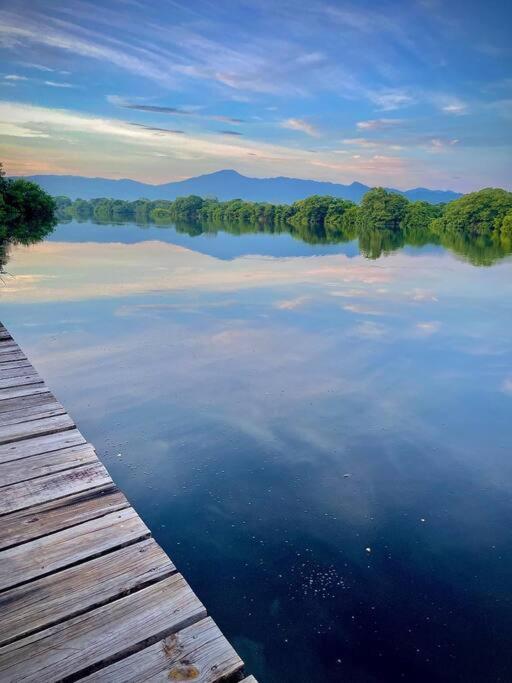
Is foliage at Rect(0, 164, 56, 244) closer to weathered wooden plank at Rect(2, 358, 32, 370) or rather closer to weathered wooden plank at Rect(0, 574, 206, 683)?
weathered wooden plank at Rect(2, 358, 32, 370)

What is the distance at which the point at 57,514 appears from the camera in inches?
147

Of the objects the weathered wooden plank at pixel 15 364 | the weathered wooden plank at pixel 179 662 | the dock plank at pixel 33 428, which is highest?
the weathered wooden plank at pixel 15 364

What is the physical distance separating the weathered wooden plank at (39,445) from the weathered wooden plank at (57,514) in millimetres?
976

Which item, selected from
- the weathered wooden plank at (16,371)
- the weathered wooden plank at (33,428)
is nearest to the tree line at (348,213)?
the weathered wooden plank at (16,371)

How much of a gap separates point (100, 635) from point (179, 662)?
53 centimetres

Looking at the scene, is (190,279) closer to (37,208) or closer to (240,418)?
(240,418)

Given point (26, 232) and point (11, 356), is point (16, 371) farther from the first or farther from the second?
point (26, 232)

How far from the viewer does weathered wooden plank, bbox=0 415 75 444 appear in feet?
16.2

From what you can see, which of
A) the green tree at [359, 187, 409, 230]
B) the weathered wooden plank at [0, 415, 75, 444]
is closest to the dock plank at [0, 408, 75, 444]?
the weathered wooden plank at [0, 415, 75, 444]

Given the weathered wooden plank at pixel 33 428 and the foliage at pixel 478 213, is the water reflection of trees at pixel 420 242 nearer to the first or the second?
the foliage at pixel 478 213

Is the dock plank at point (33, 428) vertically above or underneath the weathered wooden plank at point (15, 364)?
underneath

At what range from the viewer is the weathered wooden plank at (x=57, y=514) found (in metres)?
3.48

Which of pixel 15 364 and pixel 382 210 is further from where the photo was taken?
pixel 382 210

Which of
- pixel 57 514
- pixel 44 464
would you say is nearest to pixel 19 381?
pixel 44 464
